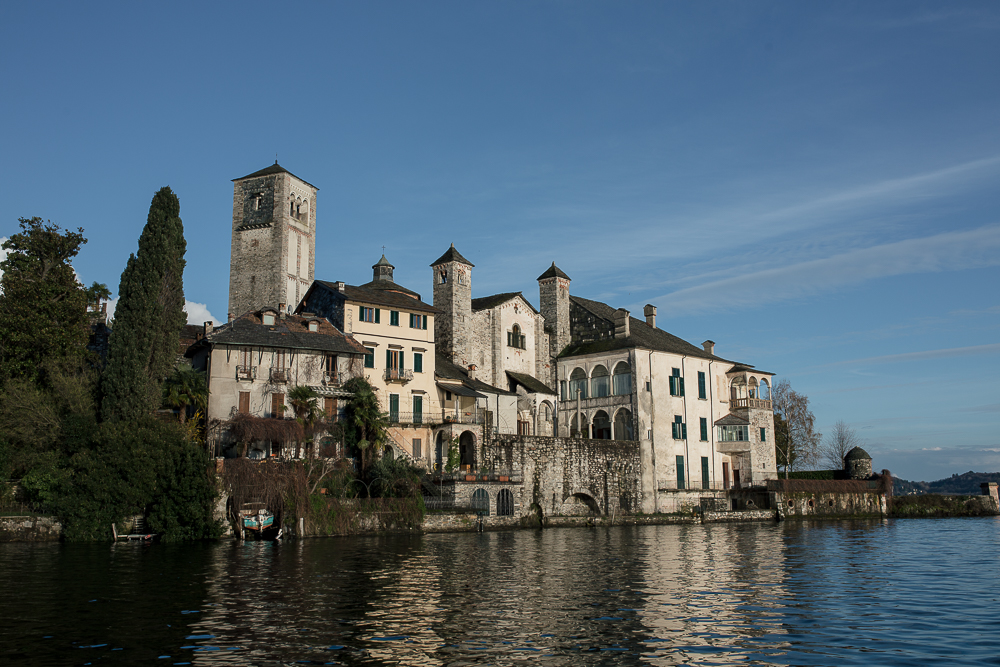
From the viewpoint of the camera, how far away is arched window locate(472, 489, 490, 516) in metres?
43.2

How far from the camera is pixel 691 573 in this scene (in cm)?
2294

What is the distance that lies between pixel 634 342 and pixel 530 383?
7.97 m

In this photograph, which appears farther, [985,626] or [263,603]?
[263,603]

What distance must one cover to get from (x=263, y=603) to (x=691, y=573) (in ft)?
39.7

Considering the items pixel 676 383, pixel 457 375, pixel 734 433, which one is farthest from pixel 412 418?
pixel 734 433

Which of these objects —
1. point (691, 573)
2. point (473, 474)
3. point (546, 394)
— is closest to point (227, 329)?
point (473, 474)

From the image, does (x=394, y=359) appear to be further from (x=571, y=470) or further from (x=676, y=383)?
(x=676, y=383)

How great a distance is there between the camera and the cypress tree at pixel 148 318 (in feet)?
116

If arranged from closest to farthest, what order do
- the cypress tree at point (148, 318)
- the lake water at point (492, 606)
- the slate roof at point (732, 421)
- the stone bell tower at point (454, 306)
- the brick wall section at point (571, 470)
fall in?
the lake water at point (492, 606), the cypress tree at point (148, 318), the brick wall section at point (571, 470), the stone bell tower at point (454, 306), the slate roof at point (732, 421)

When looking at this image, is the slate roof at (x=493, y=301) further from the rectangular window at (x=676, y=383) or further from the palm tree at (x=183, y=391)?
the palm tree at (x=183, y=391)

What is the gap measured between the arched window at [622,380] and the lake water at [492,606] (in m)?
27.0

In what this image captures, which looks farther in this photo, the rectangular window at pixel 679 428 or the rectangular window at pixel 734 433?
the rectangular window at pixel 734 433

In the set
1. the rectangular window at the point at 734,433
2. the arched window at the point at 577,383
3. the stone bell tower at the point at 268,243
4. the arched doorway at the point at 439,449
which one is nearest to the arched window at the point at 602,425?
the arched window at the point at 577,383

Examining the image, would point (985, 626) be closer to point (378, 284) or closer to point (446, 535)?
point (446, 535)
